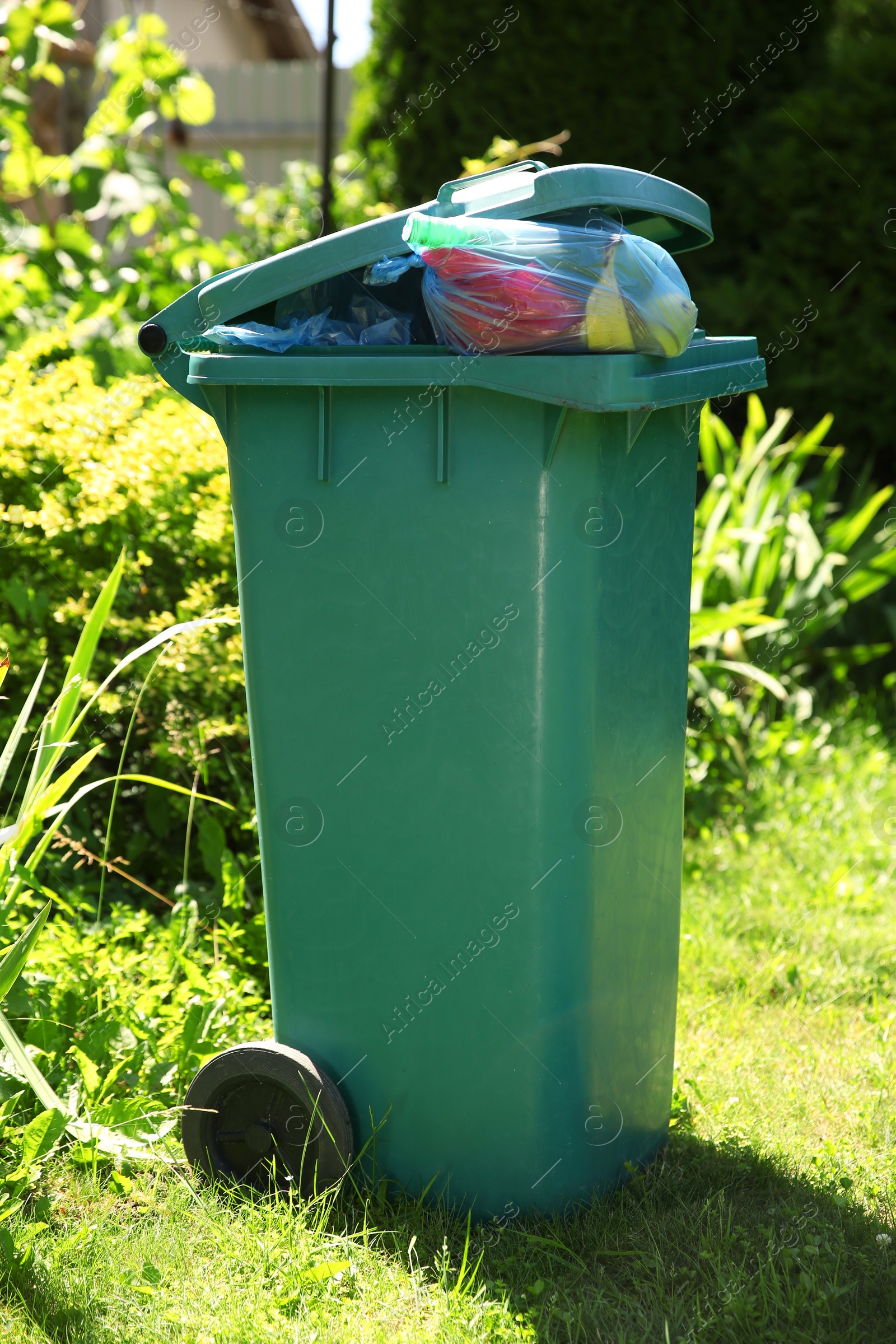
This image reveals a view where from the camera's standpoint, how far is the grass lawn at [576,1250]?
64.0 inches

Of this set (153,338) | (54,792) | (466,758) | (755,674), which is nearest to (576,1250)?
(466,758)

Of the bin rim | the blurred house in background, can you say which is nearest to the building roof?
the blurred house in background

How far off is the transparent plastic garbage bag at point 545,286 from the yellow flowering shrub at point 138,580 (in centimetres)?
130

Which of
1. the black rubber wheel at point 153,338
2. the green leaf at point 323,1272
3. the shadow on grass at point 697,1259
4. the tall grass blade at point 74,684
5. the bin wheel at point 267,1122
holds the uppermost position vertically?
the black rubber wheel at point 153,338

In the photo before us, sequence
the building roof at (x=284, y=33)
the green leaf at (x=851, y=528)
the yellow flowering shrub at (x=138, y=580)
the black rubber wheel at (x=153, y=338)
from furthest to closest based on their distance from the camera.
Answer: the building roof at (x=284, y=33) < the green leaf at (x=851, y=528) < the yellow flowering shrub at (x=138, y=580) < the black rubber wheel at (x=153, y=338)

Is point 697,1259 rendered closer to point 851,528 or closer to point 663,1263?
point 663,1263

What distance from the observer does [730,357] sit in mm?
1987

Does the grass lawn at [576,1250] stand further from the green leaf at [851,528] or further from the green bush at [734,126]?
the green bush at [734,126]

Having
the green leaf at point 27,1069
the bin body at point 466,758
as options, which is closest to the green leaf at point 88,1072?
the green leaf at point 27,1069

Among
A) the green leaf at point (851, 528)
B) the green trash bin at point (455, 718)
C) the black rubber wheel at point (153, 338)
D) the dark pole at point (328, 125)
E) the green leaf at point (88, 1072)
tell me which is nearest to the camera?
the green trash bin at point (455, 718)

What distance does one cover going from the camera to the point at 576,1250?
1799 mm

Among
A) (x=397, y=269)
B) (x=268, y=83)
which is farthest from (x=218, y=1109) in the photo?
(x=268, y=83)

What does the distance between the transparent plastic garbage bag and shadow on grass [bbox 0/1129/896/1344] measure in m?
1.39

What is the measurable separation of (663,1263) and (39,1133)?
1.03 meters
